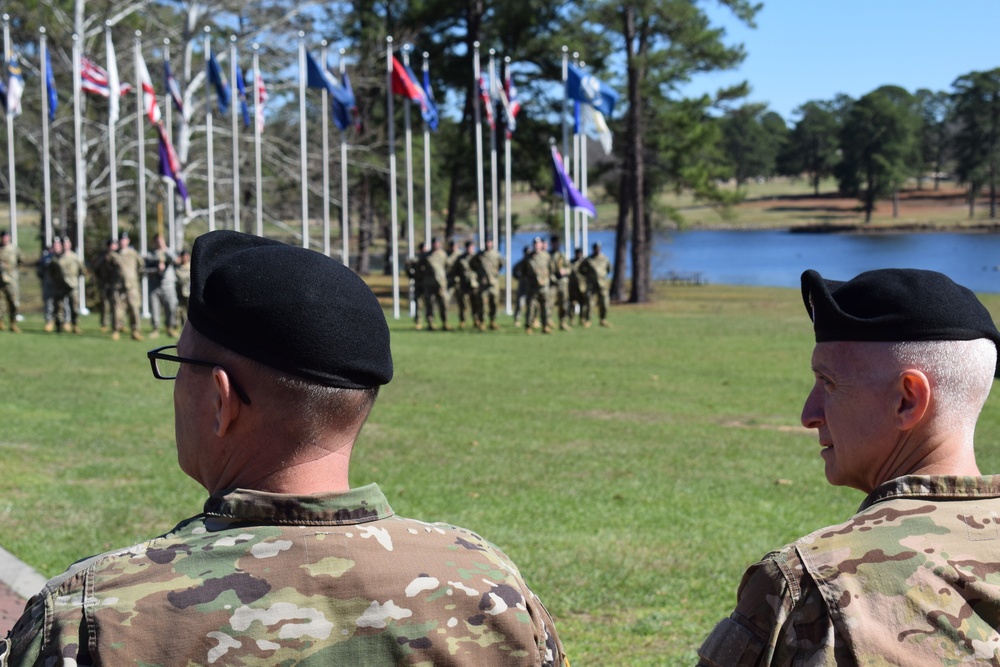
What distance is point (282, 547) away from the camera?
209cm

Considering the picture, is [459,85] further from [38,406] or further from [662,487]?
[662,487]

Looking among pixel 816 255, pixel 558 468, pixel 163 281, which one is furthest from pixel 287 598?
pixel 816 255

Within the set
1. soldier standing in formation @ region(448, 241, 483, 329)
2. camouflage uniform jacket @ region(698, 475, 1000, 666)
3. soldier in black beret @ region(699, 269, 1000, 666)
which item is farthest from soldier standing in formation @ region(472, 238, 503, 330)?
camouflage uniform jacket @ region(698, 475, 1000, 666)

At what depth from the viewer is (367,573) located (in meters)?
2.10

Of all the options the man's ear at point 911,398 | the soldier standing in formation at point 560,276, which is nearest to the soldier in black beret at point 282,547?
the man's ear at point 911,398

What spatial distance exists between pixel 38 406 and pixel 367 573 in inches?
480

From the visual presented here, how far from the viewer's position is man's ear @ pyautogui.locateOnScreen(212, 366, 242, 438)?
84.8 inches

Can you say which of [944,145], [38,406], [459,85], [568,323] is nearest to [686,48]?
[459,85]

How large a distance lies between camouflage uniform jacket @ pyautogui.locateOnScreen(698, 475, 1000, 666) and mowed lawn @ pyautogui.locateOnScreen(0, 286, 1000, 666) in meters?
3.48

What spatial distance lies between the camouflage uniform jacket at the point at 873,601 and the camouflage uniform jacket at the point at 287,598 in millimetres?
422

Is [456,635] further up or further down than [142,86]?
further down

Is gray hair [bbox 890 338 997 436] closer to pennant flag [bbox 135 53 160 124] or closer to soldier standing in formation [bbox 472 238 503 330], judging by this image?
soldier standing in formation [bbox 472 238 503 330]

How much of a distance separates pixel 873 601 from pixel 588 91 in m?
27.8

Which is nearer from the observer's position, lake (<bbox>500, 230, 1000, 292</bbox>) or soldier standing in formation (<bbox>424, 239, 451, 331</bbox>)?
soldier standing in formation (<bbox>424, 239, 451, 331</bbox>)
